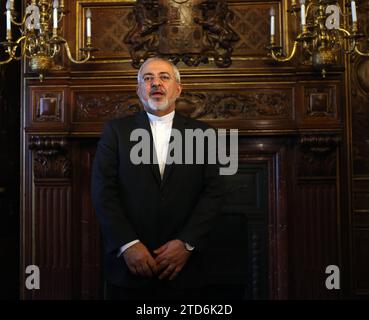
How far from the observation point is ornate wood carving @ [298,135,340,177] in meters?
3.19

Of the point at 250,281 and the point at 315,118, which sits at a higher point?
the point at 315,118

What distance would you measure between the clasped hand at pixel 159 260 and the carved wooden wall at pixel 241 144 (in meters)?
1.38

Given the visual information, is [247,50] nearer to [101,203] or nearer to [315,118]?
[315,118]

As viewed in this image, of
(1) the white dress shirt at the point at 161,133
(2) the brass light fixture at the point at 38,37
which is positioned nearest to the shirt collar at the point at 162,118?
(1) the white dress shirt at the point at 161,133

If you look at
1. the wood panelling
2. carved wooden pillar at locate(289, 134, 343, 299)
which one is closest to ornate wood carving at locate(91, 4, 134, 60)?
the wood panelling

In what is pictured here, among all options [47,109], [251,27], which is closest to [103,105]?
[47,109]

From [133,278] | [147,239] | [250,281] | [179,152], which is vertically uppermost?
[179,152]

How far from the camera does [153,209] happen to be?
82.0 inches

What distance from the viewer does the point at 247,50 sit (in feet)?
10.9

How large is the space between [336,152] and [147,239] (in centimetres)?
162

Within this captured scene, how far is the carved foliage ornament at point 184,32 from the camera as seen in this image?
329 cm

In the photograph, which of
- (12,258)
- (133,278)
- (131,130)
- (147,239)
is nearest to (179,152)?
(131,130)

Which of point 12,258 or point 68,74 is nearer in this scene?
point 68,74

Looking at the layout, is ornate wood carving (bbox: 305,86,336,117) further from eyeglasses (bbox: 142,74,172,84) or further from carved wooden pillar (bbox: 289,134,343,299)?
eyeglasses (bbox: 142,74,172,84)
